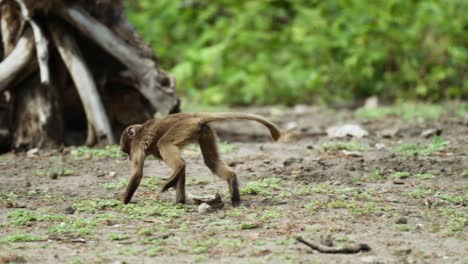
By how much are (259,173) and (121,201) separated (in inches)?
64.9

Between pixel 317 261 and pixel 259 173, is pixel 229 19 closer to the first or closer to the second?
pixel 259 173

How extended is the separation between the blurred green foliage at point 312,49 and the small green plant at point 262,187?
753 centimetres

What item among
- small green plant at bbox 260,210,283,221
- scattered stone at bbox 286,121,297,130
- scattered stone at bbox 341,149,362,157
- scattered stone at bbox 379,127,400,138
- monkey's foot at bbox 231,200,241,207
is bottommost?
scattered stone at bbox 286,121,297,130

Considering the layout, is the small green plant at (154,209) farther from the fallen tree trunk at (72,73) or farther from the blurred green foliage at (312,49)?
the blurred green foliage at (312,49)

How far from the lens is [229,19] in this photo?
17562mm

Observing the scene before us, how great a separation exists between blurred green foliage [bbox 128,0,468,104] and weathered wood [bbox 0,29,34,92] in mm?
6442

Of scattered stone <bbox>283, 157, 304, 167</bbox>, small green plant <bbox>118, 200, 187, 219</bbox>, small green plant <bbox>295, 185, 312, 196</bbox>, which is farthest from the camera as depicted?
scattered stone <bbox>283, 157, 304, 167</bbox>

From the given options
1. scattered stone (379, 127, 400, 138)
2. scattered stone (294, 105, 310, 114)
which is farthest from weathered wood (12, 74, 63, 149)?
scattered stone (294, 105, 310, 114)

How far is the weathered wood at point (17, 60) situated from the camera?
9391 mm

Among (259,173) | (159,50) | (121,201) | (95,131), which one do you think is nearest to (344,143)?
(259,173)

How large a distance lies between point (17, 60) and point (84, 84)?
2.46ft

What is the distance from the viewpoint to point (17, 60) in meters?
9.51

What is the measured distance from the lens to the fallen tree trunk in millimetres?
9555

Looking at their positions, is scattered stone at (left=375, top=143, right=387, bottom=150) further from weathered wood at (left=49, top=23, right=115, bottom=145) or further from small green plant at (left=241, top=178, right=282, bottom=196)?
weathered wood at (left=49, top=23, right=115, bottom=145)
